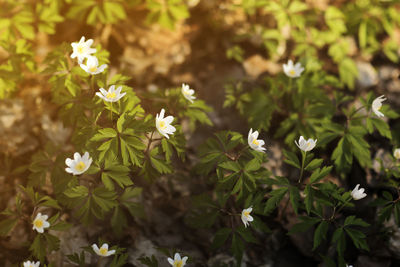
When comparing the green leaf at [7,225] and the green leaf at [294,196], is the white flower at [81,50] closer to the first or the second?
the green leaf at [7,225]

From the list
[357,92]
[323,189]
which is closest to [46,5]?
[323,189]

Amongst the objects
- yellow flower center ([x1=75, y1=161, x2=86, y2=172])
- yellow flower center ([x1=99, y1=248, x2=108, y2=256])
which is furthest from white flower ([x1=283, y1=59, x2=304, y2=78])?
yellow flower center ([x1=99, y1=248, x2=108, y2=256])

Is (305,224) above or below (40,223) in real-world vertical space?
below

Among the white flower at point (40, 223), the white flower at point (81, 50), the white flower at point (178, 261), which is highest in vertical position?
the white flower at point (81, 50)

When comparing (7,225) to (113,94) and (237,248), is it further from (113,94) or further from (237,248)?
(237,248)

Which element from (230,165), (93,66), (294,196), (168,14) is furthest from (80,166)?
(168,14)

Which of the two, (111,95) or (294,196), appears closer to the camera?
(111,95)

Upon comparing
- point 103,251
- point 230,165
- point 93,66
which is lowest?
point 103,251

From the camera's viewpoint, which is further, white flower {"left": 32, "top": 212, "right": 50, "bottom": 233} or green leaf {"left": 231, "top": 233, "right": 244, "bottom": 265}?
green leaf {"left": 231, "top": 233, "right": 244, "bottom": 265}

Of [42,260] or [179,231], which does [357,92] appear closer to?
[179,231]

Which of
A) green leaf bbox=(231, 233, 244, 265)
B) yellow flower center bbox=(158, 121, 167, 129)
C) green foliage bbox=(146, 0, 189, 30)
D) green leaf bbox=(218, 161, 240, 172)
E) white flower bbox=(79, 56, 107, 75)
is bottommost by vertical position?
green leaf bbox=(231, 233, 244, 265)

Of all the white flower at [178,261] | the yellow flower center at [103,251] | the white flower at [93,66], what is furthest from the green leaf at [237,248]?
the white flower at [93,66]

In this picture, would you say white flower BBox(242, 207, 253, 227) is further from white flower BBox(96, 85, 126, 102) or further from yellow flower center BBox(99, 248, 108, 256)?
white flower BBox(96, 85, 126, 102)
